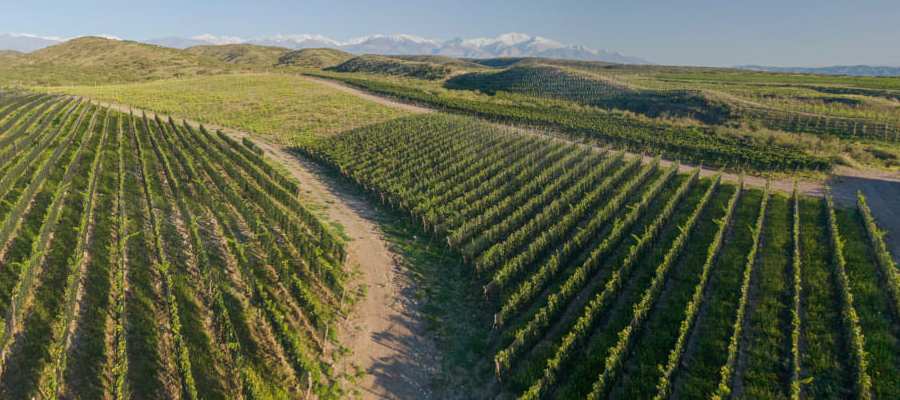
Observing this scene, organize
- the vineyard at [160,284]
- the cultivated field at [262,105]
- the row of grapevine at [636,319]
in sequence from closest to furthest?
the row of grapevine at [636,319], the vineyard at [160,284], the cultivated field at [262,105]

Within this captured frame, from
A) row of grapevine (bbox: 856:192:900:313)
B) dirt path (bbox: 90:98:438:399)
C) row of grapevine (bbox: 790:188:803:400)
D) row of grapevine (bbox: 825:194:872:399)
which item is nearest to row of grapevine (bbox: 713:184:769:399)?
row of grapevine (bbox: 790:188:803:400)

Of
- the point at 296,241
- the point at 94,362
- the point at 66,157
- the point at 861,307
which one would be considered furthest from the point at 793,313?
the point at 66,157

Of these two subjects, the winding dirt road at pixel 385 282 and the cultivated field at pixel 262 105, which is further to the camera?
the cultivated field at pixel 262 105

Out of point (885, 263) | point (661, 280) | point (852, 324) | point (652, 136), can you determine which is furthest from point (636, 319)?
point (652, 136)

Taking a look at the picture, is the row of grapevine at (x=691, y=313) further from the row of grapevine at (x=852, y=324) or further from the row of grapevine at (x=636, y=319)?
the row of grapevine at (x=852, y=324)

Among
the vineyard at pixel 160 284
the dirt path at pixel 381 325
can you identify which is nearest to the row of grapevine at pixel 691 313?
the dirt path at pixel 381 325

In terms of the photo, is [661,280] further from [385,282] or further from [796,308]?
[385,282]

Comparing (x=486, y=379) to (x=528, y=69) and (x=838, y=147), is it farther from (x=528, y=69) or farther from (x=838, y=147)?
(x=528, y=69)

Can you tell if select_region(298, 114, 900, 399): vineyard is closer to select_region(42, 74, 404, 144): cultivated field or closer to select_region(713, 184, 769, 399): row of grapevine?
select_region(713, 184, 769, 399): row of grapevine
